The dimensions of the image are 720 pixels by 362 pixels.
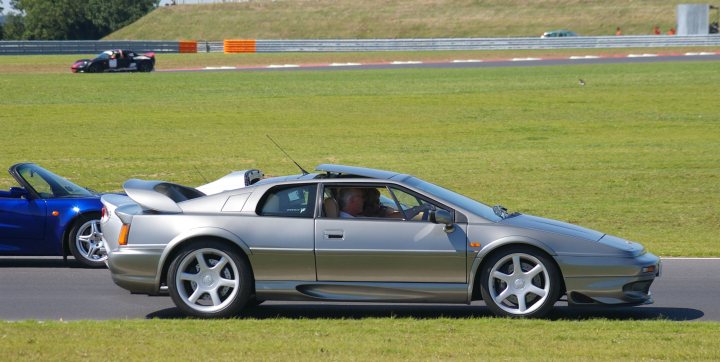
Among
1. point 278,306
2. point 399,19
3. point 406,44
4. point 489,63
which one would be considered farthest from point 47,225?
point 399,19

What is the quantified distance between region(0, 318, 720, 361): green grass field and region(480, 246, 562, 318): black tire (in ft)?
0.69

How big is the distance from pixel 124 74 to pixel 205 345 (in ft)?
126

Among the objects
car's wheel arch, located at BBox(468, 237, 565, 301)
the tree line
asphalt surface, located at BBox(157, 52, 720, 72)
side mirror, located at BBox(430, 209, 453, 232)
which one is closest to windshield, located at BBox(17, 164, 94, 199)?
side mirror, located at BBox(430, 209, 453, 232)

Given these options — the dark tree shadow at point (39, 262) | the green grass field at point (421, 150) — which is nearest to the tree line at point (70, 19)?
the green grass field at point (421, 150)

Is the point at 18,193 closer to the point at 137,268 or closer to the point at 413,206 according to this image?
the point at 137,268

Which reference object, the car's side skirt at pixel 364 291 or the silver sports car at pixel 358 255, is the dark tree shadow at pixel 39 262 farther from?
the car's side skirt at pixel 364 291

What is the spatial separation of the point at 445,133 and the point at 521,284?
57.2 ft

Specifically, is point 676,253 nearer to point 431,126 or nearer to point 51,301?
point 51,301

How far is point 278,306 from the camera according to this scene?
9.30m

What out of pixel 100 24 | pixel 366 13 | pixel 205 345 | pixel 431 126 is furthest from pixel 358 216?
pixel 100 24

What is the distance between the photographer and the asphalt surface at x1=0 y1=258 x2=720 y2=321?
8.77 metres

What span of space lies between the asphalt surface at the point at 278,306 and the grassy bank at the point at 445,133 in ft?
8.82

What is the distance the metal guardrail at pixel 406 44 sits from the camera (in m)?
56.8

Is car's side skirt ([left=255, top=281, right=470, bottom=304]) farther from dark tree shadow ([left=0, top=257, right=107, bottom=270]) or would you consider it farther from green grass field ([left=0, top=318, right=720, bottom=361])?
dark tree shadow ([left=0, top=257, right=107, bottom=270])
